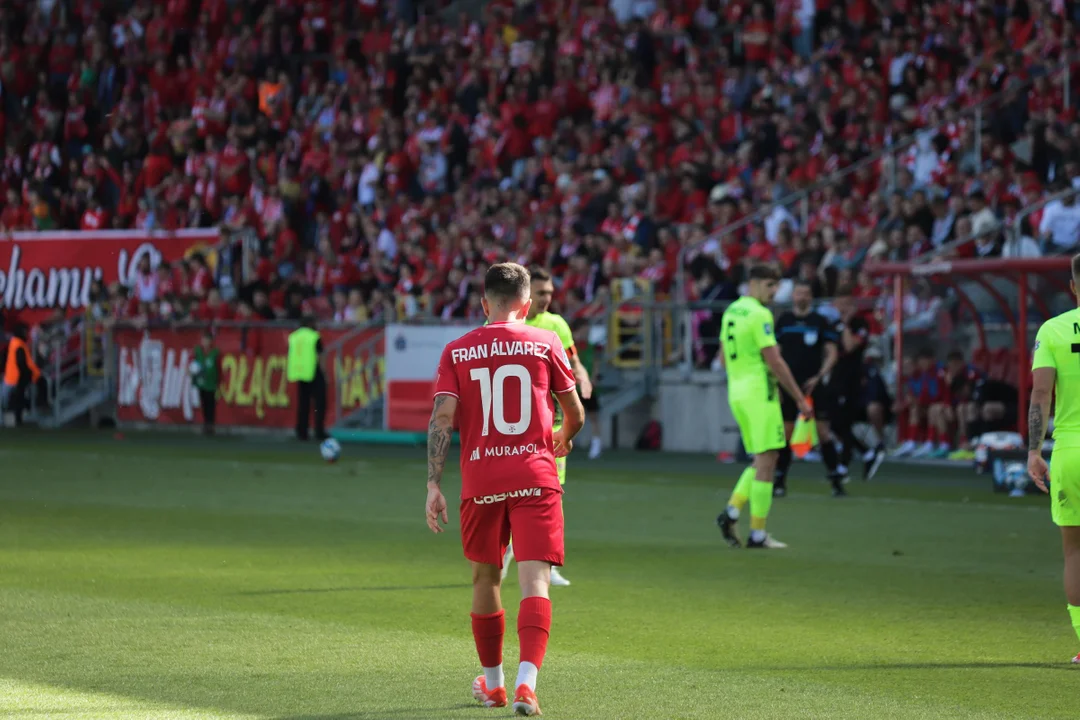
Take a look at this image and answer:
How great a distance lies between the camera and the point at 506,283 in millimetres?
7477

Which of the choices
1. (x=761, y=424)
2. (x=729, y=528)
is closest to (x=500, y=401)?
(x=761, y=424)

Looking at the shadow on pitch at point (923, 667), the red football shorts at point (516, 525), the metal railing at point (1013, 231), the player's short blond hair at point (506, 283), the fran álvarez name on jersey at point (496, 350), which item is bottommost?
the shadow on pitch at point (923, 667)

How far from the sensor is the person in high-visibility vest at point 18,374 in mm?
32812

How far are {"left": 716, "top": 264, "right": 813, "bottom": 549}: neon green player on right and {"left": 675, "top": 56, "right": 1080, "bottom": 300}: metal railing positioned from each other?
12.2m

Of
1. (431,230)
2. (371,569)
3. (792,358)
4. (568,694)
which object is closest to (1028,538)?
(792,358)

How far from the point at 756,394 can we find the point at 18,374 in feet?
73.6

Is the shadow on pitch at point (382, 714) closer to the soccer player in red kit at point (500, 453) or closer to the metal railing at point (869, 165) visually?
the soccer player in red kit at point (500, 453)

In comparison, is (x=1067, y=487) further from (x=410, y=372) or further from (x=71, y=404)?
(x=71, y=404)

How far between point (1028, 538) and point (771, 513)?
281 cm

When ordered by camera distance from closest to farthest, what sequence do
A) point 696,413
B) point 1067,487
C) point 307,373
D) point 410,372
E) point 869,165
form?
point 1067,487, point 696,413, point 869,165, point 410,372, point 307,373

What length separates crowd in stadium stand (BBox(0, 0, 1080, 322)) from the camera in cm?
2516

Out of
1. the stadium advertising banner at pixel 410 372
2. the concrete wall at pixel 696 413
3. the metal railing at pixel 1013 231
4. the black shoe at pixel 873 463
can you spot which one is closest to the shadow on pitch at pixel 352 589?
the black shoe at pixel 873 463

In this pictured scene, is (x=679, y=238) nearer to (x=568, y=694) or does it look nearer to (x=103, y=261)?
(x=103, y=261)

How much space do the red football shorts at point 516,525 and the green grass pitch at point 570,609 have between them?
66 centimetres
